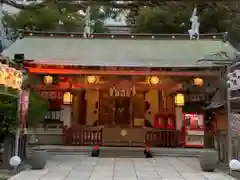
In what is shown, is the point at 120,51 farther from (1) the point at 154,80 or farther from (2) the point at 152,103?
(2) the point at 152,103

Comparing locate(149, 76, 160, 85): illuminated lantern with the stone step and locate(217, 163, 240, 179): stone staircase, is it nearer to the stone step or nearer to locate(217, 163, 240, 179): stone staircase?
the stone step

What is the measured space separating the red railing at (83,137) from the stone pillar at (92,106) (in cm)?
172

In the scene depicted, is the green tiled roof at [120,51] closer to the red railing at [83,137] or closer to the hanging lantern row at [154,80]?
the hanging lantern row at [154,80]

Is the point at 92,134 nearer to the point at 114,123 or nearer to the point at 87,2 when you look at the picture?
the point at 114,123

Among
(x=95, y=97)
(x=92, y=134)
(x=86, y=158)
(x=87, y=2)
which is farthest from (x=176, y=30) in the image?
(x=87, y=2)

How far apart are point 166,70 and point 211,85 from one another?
218cm

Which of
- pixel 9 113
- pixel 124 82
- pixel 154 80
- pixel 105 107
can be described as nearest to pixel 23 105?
pixel 9 113

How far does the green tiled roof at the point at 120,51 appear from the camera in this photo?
1320cm

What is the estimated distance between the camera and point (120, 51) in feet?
48.8

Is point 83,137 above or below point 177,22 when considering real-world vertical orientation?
below

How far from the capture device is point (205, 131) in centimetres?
1482

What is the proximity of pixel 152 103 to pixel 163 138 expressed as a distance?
2.43m

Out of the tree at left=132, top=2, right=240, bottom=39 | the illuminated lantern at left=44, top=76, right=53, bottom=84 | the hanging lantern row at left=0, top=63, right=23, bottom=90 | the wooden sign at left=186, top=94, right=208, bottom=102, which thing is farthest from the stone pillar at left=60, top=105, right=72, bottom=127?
the tree at left=132, top=2, right=240, bottom=39

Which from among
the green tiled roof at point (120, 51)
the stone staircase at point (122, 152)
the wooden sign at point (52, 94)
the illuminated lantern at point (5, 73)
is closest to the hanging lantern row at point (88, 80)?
the green tiled roof at point (120, 51)
